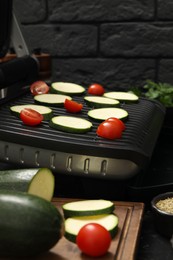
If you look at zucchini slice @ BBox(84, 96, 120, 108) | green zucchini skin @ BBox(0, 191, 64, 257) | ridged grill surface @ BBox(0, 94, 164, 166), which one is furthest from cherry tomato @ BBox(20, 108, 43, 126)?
green zucchini skin @ BBox(0, 191, 64, 257)

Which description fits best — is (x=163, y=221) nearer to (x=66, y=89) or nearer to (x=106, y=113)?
(x=106, y=113)

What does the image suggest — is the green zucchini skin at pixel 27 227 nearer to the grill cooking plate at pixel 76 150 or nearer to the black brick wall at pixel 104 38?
the grill cooking plate at pixel 76 150

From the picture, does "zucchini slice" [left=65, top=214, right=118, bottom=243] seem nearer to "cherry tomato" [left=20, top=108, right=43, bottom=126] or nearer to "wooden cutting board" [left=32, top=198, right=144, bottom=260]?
"wooden cutting board" [left=32, top=198, right=144, bottom=260]

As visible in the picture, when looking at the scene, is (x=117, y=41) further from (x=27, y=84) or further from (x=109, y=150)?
(x=109, y=150)

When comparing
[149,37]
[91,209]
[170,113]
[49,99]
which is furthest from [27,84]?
[91,209]

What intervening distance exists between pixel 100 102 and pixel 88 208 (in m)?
0.55

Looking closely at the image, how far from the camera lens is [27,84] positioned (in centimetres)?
179

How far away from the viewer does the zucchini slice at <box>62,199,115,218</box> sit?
1.01 meters

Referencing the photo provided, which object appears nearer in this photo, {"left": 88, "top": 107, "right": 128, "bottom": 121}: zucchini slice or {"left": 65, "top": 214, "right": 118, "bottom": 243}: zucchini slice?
{"left": 65, "top": 214, "right": 118, "bottom": 243}: zucchini slice

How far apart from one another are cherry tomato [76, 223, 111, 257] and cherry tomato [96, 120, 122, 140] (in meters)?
0.30

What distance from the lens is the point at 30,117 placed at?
4.10ft

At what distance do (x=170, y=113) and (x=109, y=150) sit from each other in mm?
743

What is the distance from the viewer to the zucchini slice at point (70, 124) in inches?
47.7

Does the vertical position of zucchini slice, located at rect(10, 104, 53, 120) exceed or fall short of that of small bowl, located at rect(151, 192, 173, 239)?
it exceeds it
